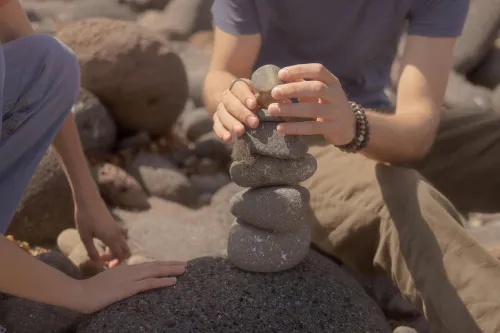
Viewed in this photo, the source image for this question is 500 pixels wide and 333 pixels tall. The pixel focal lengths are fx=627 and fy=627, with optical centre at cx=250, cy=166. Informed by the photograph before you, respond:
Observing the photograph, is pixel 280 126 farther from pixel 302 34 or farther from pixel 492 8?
pixel 492 8

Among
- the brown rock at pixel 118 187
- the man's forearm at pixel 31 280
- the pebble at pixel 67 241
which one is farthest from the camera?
the brown rock at pixel 118 187

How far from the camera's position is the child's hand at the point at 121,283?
1.76m

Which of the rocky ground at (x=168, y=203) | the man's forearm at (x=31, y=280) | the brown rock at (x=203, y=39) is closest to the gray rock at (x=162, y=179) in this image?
the rocky ground at (x=168, y=203)

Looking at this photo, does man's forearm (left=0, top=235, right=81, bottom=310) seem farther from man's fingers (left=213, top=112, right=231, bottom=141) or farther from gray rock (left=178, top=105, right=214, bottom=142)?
gray rock (left=178, top=105, right=214, bottom=142)

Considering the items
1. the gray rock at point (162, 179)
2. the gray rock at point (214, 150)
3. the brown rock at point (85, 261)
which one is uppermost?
the brown rock at point (85, 261)

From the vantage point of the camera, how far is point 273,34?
262 centimetres

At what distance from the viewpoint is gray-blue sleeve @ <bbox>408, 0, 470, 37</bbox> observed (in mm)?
2436

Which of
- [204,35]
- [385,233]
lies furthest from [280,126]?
[204,35]

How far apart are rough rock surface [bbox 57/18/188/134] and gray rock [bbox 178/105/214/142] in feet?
0.96

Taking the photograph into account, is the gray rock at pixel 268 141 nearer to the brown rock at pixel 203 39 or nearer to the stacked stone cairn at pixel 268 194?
the stacked stone cairn at pixel 268 194

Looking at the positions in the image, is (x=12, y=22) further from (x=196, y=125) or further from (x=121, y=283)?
(x=196, y=125)

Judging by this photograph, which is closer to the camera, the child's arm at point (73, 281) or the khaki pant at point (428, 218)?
the child's arm at point (73, 281)

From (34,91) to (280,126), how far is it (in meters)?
0.91

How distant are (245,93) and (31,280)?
77 centimetres
